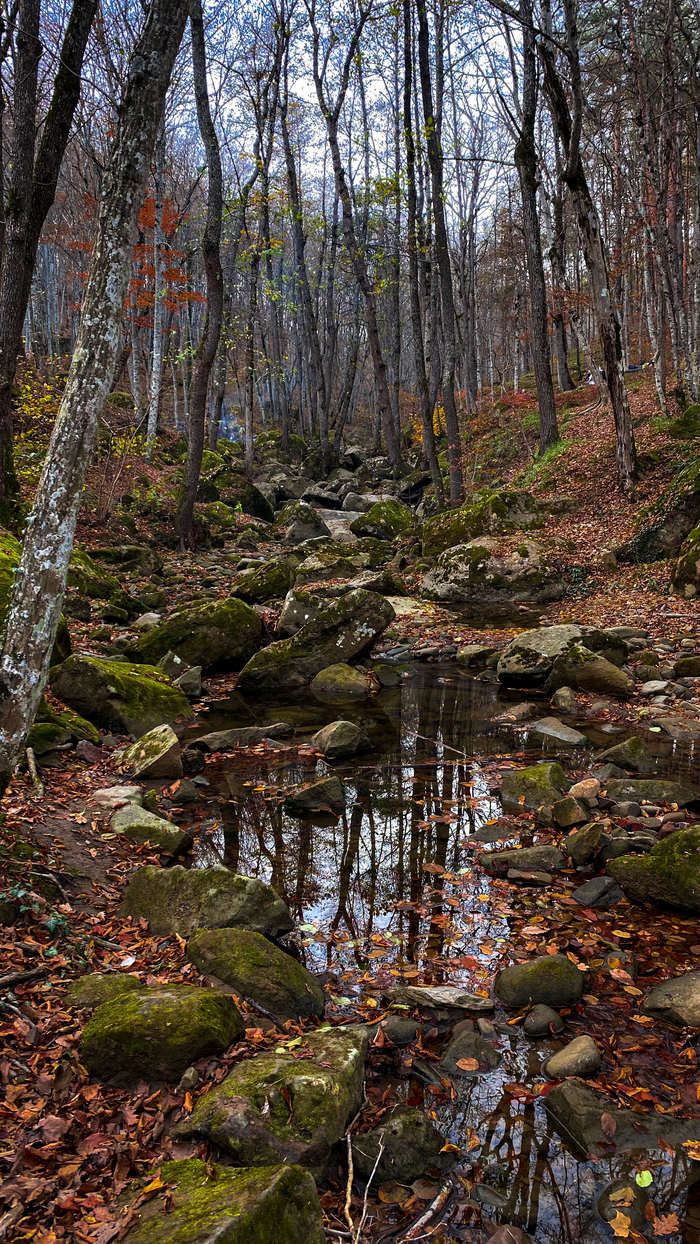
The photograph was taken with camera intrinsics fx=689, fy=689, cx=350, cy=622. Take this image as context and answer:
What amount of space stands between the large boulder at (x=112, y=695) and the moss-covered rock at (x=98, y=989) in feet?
14.4

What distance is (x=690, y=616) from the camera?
10398 mm

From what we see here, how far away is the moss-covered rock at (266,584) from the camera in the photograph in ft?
43.7

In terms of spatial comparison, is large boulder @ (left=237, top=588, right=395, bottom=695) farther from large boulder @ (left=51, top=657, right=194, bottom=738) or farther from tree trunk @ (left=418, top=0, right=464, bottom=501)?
tree trunk @ (left=418, top=0, right=464, bottom=501)

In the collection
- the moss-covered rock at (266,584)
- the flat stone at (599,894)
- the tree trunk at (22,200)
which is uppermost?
the tree trunk at (22,200)

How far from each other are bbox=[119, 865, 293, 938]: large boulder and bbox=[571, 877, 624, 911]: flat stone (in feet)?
6.55

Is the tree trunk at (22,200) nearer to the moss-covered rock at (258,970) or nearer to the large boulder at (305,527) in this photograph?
the moss-covered rock at (258,970)

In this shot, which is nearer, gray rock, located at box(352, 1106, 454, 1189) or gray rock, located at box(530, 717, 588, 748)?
gray rock, located at box(352, 1106, 454, 1189)

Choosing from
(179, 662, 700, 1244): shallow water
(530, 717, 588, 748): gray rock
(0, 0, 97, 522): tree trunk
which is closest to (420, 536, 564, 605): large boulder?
(179, 662, 700, 1244): shallow water

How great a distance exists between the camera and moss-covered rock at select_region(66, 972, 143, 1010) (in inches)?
129

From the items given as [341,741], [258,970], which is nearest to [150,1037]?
[258,970]

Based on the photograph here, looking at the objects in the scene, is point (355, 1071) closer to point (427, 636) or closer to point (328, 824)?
point (328, 824)

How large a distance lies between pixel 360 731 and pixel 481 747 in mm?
1354

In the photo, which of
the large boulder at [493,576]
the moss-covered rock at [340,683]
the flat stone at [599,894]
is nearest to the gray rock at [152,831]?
the flat stone at [599,894]

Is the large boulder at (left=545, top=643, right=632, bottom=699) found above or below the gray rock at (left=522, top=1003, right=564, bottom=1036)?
above
